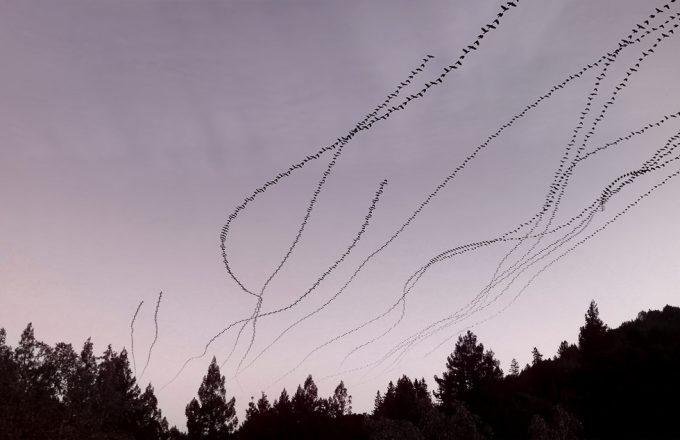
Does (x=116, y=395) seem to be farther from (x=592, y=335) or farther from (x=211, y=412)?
(x=592, y=335)

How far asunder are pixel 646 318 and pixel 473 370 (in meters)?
62.8

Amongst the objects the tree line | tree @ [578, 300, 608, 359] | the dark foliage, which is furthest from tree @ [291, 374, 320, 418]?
tree @ [578, 300, 608, 359]

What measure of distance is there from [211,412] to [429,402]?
37496 mm

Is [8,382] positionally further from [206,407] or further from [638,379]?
[638,379]

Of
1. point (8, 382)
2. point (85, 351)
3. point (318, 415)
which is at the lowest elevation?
point (318, 415)

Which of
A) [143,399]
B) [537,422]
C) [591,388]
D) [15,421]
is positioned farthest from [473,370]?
[15,421]

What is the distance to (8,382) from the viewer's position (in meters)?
46.3

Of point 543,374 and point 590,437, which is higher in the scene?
point 543,374

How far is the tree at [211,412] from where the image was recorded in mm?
69125

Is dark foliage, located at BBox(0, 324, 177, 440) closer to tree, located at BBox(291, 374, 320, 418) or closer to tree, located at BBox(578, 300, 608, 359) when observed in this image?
tree, located at BBox(291, 374, 320, 418)

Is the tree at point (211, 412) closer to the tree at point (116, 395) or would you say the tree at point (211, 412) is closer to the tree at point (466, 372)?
the tree at point (116, 395)

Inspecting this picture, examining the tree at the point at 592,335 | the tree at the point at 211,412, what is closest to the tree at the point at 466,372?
the tree at the point at 592,335

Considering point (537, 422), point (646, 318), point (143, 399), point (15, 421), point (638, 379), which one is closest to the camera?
point (537, 422)

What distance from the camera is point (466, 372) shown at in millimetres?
69188
